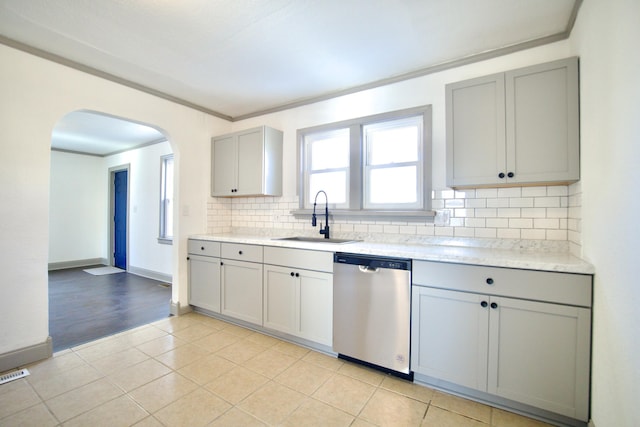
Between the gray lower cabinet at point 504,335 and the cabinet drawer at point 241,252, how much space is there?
1.53 metres

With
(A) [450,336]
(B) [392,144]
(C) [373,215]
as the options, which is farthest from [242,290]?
(B) [392,144]

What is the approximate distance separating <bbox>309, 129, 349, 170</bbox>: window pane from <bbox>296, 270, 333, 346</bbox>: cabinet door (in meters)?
1.29

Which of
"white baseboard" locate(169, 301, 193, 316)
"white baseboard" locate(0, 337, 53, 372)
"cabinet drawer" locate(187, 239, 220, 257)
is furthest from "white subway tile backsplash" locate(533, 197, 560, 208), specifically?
"white baseboard" locate(0, 337, 53, 372)

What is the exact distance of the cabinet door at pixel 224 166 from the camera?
352 cm

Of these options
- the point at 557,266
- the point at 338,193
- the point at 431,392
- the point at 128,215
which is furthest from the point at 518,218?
the point at 128,215

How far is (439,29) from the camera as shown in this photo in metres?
2.06

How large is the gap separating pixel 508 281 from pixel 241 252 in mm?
2280

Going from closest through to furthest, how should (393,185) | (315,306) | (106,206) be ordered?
1. (315,306)
2. (393,185)
3. (106,206)

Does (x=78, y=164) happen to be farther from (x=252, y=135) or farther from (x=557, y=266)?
(x=557, y=266)

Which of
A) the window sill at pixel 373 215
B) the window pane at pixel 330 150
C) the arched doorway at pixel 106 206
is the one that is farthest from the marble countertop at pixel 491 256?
the arched doorway at pixel 106 206

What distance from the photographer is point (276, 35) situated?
2152mm

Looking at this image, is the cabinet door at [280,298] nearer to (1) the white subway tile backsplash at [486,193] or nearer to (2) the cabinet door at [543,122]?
(1) the white subway tile backsplash at [486,193]

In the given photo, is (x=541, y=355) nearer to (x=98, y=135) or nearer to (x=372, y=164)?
(x=372, y=164)

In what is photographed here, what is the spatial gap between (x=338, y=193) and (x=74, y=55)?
263cm
